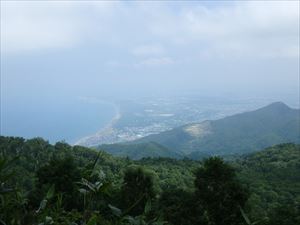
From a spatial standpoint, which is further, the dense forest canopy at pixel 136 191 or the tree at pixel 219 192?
the tree at pixel 219 192

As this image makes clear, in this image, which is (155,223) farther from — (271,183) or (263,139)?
(263,139)

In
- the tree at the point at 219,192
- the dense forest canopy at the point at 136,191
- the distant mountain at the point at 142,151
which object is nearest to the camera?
the dense forest canopy at the point at 136,191

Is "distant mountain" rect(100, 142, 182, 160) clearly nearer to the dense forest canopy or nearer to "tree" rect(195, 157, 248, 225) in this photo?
the dense forest canopy

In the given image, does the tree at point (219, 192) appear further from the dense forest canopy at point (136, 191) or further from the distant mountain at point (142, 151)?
the distant mountain at point (142, 151)

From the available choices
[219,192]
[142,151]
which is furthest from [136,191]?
[142,151]

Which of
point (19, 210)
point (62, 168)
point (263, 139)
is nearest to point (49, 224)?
point (19, 210)

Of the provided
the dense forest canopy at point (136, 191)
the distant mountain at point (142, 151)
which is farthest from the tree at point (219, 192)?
the distant mountain at point (142, 151)

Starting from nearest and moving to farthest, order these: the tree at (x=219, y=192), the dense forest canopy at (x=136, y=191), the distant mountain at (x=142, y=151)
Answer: the dense forest canopy at (x=136, y=191) → the tree at (x=219, y=192) → the distant mountain at (x=142, y=151)

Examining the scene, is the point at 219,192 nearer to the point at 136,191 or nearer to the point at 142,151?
the point at 136,191

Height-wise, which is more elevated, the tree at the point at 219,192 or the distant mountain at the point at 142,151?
the tree at the point at 219,192
